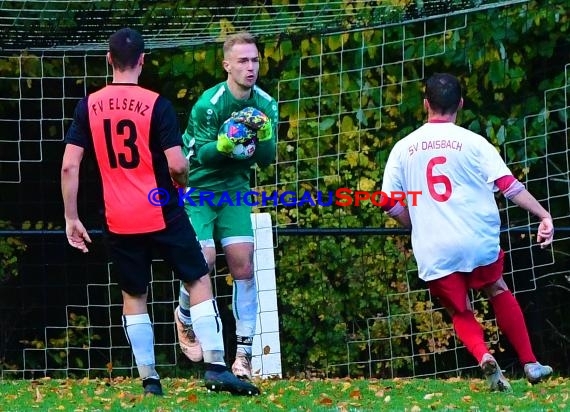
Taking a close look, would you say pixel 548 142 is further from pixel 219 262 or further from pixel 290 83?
pixel 219 262

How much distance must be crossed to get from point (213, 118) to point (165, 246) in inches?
41.5

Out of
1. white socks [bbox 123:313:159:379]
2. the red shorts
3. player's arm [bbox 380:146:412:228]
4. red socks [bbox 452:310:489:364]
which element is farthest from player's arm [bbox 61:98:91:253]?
red socks [bbox 452:310:489:364]

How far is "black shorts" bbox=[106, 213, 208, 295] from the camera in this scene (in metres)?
6.16

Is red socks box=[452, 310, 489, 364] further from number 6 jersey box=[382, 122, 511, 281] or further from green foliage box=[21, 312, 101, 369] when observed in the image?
green foliage box=[21, 312, 101, 369]

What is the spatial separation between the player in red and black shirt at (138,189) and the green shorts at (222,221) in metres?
0.83

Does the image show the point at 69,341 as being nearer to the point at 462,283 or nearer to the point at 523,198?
the point at 462,283

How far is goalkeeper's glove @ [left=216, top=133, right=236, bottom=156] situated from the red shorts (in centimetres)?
126

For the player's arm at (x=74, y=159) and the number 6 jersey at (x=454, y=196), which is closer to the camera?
the player's arm at (x=74, y=159)

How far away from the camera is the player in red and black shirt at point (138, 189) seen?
19.8 feet

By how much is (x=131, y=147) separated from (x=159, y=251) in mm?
550

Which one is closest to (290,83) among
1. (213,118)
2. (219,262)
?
(219,262)

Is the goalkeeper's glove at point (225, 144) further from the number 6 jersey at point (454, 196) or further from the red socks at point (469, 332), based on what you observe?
the red socks at point (469, 332)

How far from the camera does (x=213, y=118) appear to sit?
274 inches

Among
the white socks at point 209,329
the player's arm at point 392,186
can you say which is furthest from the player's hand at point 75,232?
the player's arm at point 392,186
